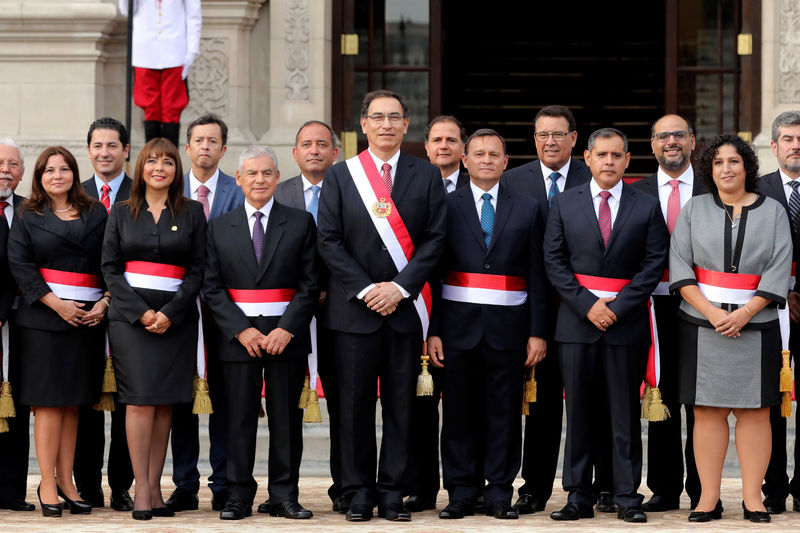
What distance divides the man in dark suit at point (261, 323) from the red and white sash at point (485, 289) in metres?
0.71

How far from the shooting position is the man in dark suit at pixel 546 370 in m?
7.82

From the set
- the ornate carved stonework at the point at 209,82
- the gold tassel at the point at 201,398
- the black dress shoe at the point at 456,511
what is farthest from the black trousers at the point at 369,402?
the ornate carved stonework at the point at 209,82

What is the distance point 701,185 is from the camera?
25.8ft

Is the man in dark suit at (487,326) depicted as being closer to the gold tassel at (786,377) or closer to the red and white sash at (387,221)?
the red and white sash at (387,221)

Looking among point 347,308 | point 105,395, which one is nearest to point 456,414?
point 347,308

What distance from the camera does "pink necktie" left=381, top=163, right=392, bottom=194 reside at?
7543 mm

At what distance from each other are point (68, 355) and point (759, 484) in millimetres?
3525

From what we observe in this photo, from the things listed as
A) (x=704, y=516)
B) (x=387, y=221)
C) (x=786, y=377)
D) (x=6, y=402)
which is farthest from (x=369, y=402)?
(x=786, y=377)

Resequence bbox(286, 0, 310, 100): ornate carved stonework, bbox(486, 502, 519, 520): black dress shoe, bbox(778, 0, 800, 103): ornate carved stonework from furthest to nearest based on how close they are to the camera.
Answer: bbox(286, 0, 310, 100): ornate carved stonework → bbox(778, 0, 800, 103): ornate carved stonework → bbox(486, 502, 519, 520): black dress shoe

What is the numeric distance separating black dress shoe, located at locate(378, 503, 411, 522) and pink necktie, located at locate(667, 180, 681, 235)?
2007 millimetres

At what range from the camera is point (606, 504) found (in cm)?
768

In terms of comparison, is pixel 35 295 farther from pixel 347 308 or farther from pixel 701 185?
pixel 701 185

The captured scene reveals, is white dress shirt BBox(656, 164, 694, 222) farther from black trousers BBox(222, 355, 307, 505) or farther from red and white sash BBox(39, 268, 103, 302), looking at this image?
red and white sash BBox(39, 268, 103, 302)

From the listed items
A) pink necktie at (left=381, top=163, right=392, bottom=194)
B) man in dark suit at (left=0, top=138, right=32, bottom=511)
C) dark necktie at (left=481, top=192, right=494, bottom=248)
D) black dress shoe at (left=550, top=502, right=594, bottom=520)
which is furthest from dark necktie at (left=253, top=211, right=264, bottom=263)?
black dress shoe at (left=550, top=502, right=594, bottom=520)
